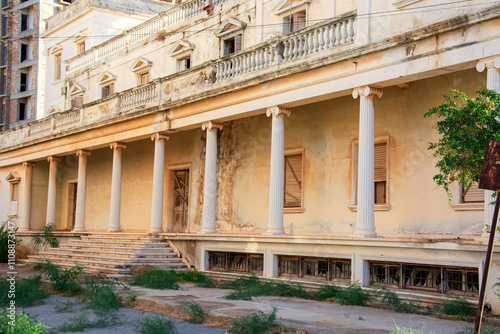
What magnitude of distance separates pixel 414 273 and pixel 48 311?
677cm

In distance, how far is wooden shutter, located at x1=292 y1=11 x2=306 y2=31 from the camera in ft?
54.6

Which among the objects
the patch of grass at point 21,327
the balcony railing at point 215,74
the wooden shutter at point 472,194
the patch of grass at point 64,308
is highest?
the balcony railing at point 215,74

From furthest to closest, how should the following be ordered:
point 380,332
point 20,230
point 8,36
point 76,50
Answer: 1. point 8,36
2. point 76,50
3. point 20,230
4. point 380,332

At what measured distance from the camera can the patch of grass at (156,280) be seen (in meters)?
13.6

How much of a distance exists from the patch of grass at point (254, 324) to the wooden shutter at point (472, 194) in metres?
6.08

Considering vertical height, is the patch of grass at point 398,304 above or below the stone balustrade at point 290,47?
below

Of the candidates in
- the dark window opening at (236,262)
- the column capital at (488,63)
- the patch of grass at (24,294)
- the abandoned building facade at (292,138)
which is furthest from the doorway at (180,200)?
the column capital at (488,63)

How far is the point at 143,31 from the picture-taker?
76.1 feet

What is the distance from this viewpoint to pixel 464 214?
12602mm

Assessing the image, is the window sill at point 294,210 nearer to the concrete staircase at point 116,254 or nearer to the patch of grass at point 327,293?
the concrete staircase at point 116,254

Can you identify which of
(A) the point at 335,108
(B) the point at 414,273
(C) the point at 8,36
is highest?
(C) the point at 8,36

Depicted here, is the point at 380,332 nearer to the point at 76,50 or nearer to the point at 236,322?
the point at 236,322

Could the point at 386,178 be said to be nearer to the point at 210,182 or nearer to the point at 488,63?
the point at 488,63

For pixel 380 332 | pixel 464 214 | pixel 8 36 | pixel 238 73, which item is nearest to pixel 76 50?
pixel 8 36
